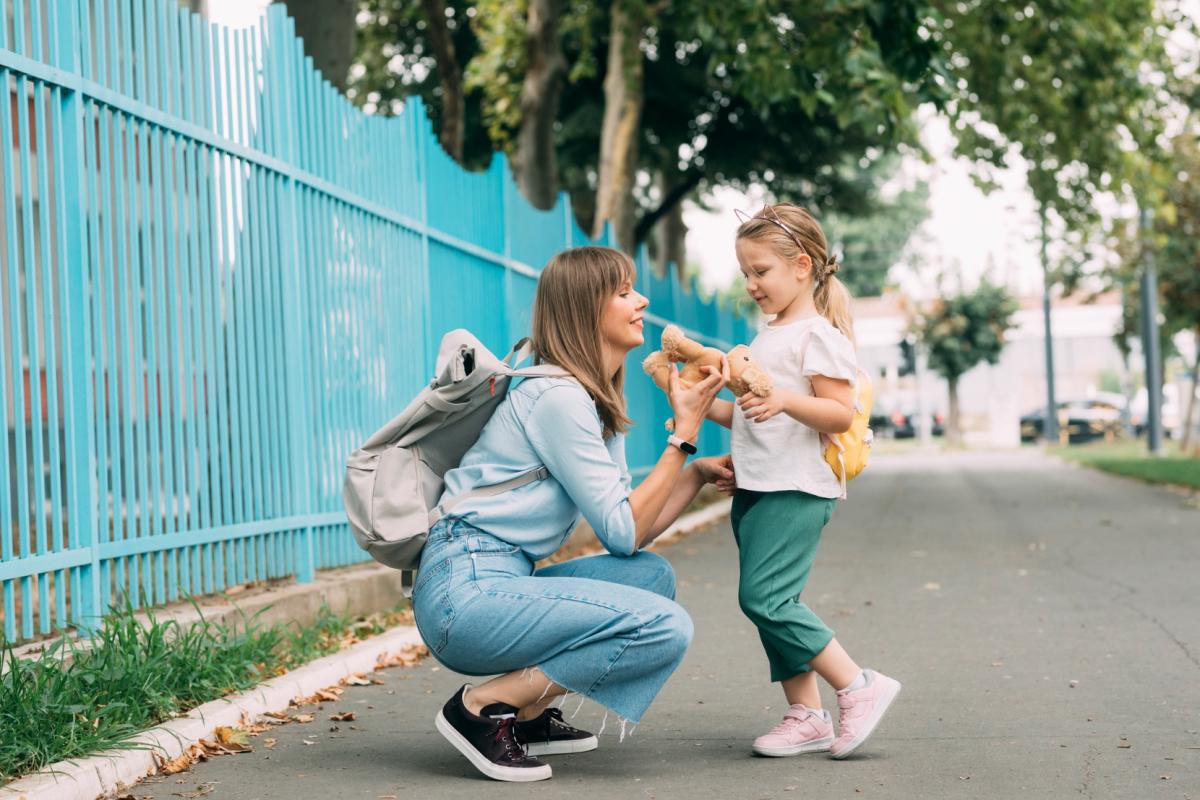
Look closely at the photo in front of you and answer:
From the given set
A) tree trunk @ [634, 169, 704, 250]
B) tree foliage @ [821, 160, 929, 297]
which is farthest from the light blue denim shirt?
tree foliage @ [821, 160, 929, 297]

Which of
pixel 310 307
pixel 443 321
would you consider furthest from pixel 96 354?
pixel 443 321

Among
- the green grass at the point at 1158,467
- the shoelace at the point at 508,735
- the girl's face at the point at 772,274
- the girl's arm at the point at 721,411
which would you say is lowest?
the green grass at the point at 1158,467

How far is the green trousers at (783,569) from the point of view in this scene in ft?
14.3

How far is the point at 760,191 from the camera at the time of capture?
91.4ft

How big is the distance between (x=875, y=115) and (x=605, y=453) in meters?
8.89

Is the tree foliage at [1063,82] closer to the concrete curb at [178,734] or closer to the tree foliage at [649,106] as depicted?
the tree foliage at [649,106]

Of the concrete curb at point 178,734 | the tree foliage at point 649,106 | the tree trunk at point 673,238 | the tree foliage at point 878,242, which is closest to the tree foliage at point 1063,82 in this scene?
the tree foliage at point 649,106

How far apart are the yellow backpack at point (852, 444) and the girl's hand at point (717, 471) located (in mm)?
288

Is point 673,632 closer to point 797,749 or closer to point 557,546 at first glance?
point 557,546

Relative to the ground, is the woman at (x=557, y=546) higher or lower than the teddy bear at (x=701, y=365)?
lower

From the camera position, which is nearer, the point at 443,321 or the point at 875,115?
the point at 443,321

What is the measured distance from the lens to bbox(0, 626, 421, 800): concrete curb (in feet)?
12.6

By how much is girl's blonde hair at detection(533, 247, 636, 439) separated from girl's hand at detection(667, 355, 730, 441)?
7.2 inches

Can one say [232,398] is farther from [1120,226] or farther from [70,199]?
[1120,226]
